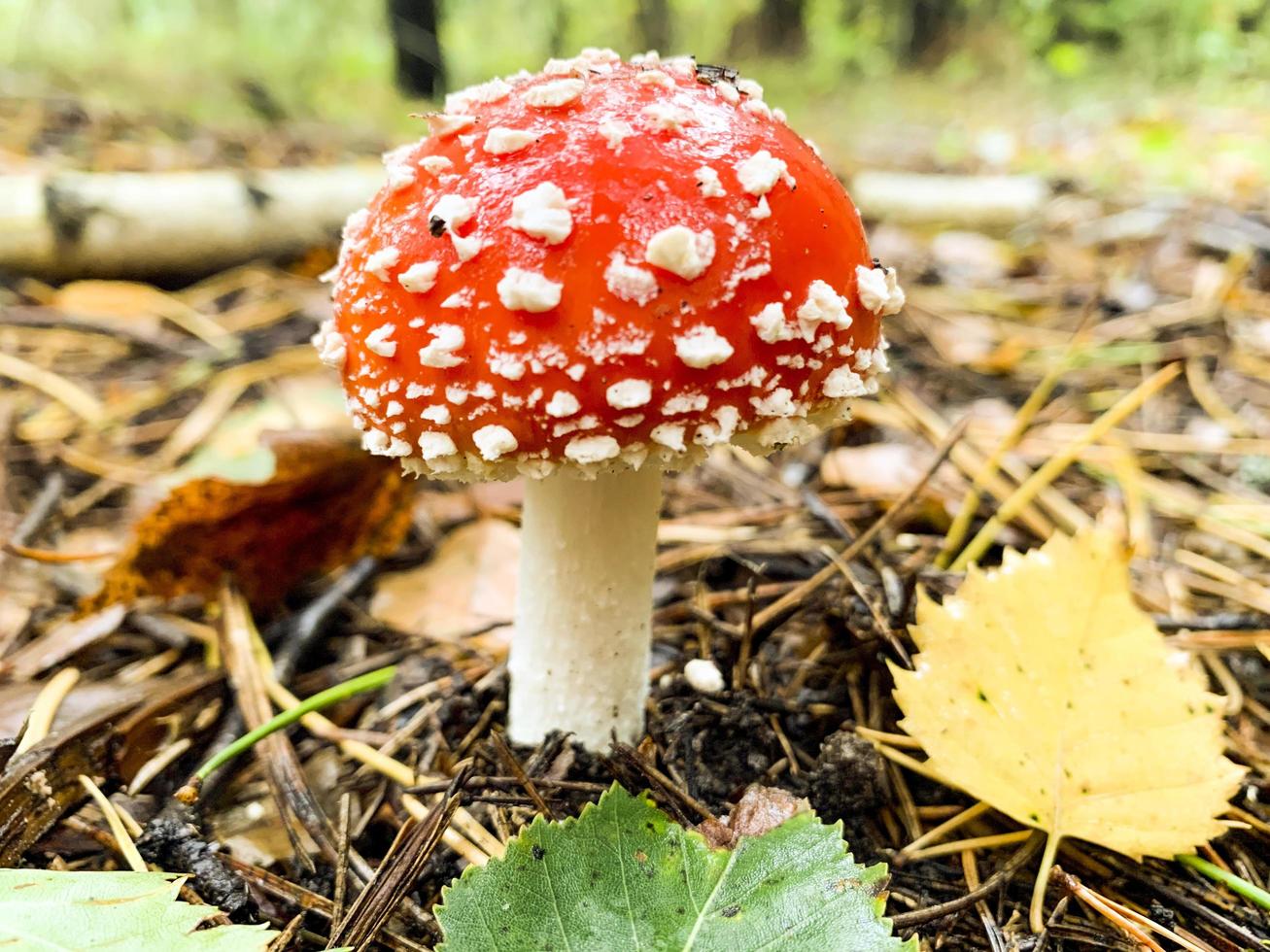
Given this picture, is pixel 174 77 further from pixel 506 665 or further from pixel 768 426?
pixel 768 426

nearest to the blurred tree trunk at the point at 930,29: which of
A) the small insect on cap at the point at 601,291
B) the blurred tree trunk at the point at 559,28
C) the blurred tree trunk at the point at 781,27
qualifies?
the blurred tree trunk at the point at 781,27

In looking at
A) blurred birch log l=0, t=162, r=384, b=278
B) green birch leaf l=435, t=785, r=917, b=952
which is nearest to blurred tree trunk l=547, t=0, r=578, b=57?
blurred birch log l=0, t=162, r=384, b=278

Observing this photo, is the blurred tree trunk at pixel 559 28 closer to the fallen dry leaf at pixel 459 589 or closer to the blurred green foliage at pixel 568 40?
the blurred green foliage at pixel 568 40

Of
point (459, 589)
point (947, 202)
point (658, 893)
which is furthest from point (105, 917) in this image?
point (947, 202)

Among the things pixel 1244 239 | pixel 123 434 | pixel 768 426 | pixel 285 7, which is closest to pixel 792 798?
pixel 768 426

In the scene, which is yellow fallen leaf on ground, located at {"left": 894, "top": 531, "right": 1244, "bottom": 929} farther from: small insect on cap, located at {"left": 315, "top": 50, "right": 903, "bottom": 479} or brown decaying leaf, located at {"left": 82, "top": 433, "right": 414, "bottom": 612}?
brown decaying leaf, located at {"left": 82, "top": 433, "right": 414, "bottom": 612}
